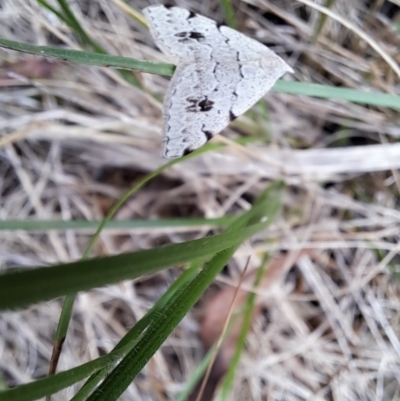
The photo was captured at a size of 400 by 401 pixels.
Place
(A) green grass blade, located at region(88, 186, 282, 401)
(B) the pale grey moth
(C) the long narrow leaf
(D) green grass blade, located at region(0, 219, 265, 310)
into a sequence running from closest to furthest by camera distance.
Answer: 1. (D) green grass blade, located at region(0, 219, 265, 310)
2. (A) green grass blade, located at region(88, 186, 282, 401)
3. (B) the pale grey moth
4. (C) the long narrow leaf

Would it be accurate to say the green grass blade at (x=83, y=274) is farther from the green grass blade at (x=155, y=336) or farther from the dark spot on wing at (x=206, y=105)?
the dark spot on wing at (x=206, y=105)

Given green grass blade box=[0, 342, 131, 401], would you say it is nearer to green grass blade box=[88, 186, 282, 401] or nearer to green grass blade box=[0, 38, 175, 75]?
green grass blade box=[88, 186, 282, 401]

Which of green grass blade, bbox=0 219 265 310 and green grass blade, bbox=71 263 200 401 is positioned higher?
green grass blade, bbox=0 219 265 310

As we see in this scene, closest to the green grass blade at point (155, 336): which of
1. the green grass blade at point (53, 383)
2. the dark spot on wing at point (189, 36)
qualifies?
the green grass blade at point (53, 383)

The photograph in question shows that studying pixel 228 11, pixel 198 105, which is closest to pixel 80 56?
pixel 198 105

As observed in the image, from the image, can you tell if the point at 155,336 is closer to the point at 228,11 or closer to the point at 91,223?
the point at 91,223

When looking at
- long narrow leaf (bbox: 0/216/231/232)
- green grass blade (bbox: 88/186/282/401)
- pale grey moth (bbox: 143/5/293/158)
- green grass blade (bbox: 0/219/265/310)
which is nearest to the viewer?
green grass blade (bbox: 0/219/265/310)

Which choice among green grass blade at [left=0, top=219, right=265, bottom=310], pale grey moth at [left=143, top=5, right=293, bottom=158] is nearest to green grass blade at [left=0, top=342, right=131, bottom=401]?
green grass blade at [left=0, top=219, right=265, bottom=310]
